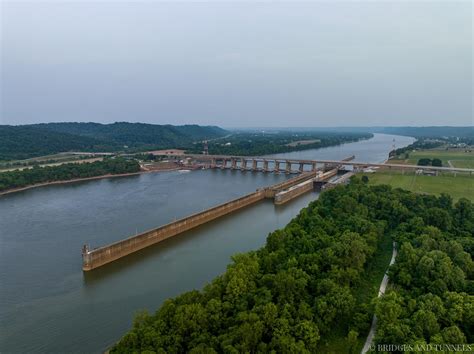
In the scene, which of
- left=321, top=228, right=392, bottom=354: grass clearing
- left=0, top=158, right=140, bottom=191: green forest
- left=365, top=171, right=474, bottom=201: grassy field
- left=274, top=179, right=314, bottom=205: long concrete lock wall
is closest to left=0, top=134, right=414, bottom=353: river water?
left=274, top=179, right=314, bottom=205: long concrete lock wall

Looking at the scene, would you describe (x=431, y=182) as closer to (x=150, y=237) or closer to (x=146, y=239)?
(x=150, y=237)

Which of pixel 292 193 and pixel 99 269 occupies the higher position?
pixel 292 193

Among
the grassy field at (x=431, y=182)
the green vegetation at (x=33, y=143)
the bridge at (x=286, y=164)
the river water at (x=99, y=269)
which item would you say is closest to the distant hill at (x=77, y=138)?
the green vegetation at (x=33, y=143)

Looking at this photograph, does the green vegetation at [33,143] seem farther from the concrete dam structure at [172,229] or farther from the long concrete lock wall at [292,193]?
the long concrete lock wall at [292,193]

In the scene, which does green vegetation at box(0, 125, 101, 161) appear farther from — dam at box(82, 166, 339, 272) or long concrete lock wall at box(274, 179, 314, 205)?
long concrete lock wall at box(274, 179, 314, 205)

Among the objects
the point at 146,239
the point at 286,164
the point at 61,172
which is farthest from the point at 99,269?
the point at 286,164
